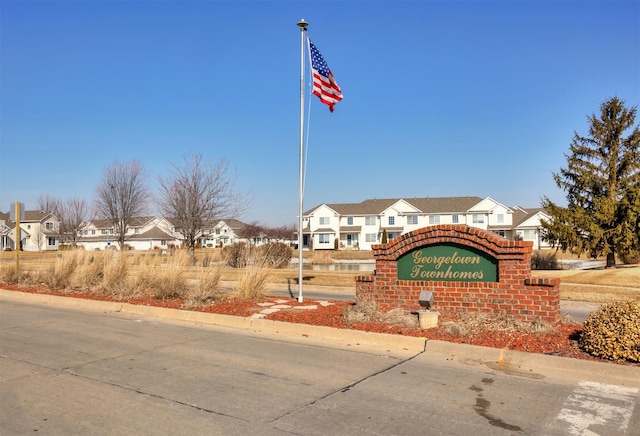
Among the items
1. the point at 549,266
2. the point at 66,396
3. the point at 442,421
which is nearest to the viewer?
the point at 442,421

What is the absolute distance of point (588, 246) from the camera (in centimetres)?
2842

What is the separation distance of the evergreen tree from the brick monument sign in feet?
71.7

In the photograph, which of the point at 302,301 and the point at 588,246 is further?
the point at 588,246

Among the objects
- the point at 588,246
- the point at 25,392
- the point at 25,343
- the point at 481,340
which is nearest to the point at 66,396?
the point at 25,392

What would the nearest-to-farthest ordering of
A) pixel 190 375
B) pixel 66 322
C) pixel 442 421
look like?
pixel 442 421 → pixel 190 375 → pixel 66 322

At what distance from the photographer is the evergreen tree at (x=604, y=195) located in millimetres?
27781

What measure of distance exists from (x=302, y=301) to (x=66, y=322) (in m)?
5.28

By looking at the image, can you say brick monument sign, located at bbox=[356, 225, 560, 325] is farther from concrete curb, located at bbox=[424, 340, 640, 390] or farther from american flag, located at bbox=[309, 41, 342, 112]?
american flag, located at bbox=[309, 41, 342, 112]

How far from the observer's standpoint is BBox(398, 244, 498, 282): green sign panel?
8.96 metres

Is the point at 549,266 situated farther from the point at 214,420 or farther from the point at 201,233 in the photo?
the point at 214,420

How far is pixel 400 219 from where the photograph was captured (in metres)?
70.6

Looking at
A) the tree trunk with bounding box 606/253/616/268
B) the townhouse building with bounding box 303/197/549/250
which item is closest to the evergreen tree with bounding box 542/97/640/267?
the tree trunk with bounding box 606/253/616/268

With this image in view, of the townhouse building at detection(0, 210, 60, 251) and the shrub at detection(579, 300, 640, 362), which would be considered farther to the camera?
the townhouse building at detection(0, 210, 60, 251)

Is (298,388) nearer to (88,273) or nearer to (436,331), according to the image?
(436,331)
